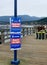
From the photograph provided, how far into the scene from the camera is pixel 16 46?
6.80m

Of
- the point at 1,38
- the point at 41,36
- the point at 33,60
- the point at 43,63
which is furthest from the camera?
the point at 41,36

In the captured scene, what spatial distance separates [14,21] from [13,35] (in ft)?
1.18

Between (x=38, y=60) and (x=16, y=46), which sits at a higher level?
(x=16, y=46)

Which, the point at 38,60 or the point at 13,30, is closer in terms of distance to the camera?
the point at 13,30

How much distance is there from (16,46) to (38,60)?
1.13 m

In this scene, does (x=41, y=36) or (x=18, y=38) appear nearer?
(x=18, y=38)

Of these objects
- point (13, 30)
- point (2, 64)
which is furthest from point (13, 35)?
point (2, 64)

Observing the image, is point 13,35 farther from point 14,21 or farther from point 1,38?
point 1,38

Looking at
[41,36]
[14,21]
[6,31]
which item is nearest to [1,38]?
[6,31]

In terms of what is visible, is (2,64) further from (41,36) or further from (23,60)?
(41,36)

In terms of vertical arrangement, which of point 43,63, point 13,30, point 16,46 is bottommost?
point 43,63

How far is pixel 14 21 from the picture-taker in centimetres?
673

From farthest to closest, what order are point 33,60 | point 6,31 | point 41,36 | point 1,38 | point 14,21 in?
point 41,36 < point 6,31 < point 1,38 < point 33,60 < point 14,21

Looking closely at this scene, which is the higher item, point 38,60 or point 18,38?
point 18,38
